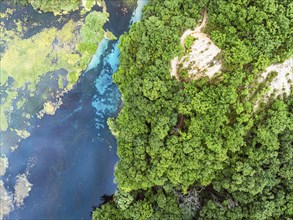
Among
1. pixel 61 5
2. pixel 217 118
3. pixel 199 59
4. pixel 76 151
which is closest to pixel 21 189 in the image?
pixel 76 151

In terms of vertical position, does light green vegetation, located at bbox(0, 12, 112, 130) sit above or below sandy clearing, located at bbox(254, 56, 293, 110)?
above

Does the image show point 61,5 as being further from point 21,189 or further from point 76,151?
point 21,189

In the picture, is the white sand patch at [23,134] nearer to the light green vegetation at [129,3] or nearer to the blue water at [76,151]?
the blue water at [76,151]

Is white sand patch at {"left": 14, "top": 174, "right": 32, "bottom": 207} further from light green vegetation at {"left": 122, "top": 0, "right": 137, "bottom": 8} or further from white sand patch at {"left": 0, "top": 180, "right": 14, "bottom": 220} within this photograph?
light green vegetation at {"left": 122, "top": 0, "right": 137, "bottom": 8}

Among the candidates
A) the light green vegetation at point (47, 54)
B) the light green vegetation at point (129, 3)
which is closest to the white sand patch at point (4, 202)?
the light green vegetation at point (47, 54)

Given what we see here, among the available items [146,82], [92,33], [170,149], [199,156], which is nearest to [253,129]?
[199,156]

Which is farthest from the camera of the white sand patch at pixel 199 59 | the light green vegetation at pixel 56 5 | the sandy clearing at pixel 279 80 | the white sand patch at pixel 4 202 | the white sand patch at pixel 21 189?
the white sand patch at pixel 4 202

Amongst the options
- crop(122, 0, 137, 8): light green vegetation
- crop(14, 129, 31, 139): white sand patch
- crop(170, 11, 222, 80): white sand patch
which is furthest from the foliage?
crop(170, 11, 222, 80): white sand patch
